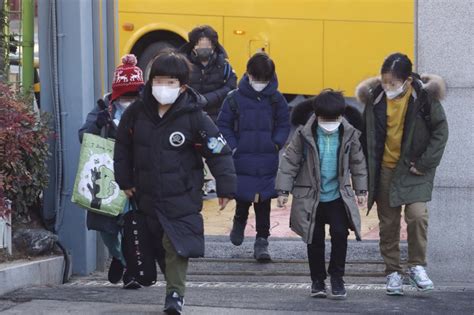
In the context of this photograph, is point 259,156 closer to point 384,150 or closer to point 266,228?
point 266,228

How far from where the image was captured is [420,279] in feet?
24.1

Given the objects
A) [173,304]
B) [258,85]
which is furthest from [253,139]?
[173,304]

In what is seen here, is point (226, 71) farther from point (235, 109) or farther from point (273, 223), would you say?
point (273, 223)

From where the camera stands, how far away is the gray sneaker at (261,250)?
28.5 ft

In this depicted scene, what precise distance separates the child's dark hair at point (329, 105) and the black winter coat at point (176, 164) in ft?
3.18

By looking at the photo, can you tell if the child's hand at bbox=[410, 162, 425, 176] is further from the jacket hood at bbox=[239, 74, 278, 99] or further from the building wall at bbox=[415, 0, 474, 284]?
the jacket hood at bbox=[239, 74, 278, 99]

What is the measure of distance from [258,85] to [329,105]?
1.52 meters

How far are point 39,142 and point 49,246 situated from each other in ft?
2.63

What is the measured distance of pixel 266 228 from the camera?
28.7 ft

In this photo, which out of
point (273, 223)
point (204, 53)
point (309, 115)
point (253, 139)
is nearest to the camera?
point (309, 115)

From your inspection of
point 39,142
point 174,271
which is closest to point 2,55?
point 39,142

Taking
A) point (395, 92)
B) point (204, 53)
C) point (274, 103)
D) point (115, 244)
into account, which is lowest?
point (115, 244)

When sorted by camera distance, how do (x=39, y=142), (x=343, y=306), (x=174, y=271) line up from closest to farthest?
1. (x=174, y=271)
2. (x=343, y=306)
3. (x=39, y=142)

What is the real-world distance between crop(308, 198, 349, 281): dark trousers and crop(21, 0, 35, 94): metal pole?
275 cm
